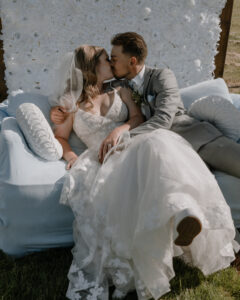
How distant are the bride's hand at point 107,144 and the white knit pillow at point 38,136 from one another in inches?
11.6

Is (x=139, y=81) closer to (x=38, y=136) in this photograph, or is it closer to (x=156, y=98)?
(x=156, y=98)

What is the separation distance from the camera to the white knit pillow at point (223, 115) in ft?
8.64

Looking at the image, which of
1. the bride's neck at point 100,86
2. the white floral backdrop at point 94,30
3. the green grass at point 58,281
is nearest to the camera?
the green grass at point 58,281

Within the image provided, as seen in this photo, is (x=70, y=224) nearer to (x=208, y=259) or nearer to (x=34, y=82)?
(x=208, y=259)

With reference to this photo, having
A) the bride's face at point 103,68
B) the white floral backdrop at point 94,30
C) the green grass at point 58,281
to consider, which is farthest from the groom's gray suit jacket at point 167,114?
the white floral backdrop at point 94,30

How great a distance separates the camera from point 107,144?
236 centimetres

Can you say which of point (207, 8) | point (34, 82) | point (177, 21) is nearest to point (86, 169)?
point (34, 82)

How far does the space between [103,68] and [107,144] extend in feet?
2.15

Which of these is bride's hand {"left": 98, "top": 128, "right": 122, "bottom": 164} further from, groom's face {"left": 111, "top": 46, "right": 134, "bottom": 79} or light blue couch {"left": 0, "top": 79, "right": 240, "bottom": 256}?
groom's face {"left": 111, "top": 46, "right": 134, "bottom": 79}

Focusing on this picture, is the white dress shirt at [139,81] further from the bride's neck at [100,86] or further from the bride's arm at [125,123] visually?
the bride's neck at [100,86]

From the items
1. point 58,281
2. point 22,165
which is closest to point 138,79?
point 22,165

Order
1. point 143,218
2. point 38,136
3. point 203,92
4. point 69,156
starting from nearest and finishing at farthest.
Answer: point 143,218, point 38,136, point 69,156, point 203,92

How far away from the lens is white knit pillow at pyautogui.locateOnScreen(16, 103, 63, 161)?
233cm

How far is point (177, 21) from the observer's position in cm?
421
